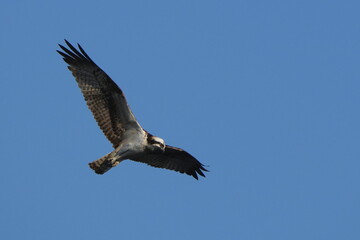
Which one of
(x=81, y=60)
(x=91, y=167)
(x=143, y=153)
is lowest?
(x=91, y=167)

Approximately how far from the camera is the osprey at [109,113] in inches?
555

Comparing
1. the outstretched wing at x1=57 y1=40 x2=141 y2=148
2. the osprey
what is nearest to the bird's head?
the osprey

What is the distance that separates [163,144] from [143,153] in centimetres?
57

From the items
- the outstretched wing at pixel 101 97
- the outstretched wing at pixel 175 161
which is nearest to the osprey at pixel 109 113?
the outstretched wing at pixel 101 97

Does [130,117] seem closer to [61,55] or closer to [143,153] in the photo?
[143,153]

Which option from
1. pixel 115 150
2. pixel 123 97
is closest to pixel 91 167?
pixel 115 150

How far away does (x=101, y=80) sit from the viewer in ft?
46.6

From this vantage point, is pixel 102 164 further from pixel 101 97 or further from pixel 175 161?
pixel 175 161

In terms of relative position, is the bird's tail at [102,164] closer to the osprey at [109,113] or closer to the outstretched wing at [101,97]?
the osprey at [109,113]

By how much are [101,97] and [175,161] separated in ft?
8.80

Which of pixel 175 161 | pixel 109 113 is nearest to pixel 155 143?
pixel 109 113

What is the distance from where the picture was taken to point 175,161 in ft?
52.1

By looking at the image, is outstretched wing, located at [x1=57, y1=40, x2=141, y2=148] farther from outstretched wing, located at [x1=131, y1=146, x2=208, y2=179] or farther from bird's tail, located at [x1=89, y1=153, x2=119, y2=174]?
outstretched wing, located at [x1=131, y1=146, x2=208, y2=179]

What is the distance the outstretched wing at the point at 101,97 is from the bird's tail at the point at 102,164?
0.45 meters
